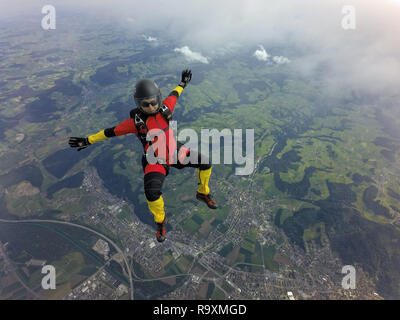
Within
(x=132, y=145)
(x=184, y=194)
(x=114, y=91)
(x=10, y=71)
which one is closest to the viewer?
(x=184, y=194)

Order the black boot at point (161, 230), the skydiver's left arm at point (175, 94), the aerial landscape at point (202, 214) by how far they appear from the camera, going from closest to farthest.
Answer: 1. the black boot at point (161, 230)
2. the skydiver's left arm at point (175, 94)
3. the aerial landscape at point (202, 214)

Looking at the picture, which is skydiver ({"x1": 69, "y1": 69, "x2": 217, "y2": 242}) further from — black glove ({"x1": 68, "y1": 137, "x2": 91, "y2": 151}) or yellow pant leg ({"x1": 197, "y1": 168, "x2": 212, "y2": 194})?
yellow pant leg ({"x1": 197, "y1": 168, "x2": 212, "y2": 194})

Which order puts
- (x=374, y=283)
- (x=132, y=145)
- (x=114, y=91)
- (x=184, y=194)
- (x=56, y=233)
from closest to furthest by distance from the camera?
1. (x=374, y=283)
2. (x=56, y=233)
3. (x=184, y=194)
4. (x=132, y=145)
5. (x=114, y=91)

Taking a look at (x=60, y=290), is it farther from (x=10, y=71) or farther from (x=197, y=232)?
(x=10, y=71)

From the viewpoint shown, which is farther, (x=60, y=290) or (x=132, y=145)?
(x=132, y=145)

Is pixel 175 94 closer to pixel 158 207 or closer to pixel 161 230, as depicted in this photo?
pixel 158 207

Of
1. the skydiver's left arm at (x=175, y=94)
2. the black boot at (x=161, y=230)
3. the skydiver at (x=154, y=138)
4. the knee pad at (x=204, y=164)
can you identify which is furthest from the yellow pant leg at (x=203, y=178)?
the skydiver's left arm at (x=175, y=94)

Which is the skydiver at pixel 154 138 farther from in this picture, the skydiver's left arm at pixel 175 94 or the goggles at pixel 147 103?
the skydiver's left arm at pixel 175 94

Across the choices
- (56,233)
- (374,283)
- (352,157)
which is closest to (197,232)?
(56,233)

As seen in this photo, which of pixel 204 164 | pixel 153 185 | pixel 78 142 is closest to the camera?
pixel 153 185

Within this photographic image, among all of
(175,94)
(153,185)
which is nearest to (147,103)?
(175,94)

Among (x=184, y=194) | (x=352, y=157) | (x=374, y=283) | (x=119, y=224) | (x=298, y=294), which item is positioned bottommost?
(x=374, y=283)
